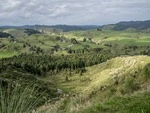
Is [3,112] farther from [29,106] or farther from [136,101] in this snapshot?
[136,101]

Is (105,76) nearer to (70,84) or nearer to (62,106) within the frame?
(70,84)

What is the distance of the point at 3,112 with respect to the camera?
17.3ft

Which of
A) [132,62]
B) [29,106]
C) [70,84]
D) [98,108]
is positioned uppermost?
[29,106]

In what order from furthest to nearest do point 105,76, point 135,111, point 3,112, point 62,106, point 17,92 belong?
point 105,76 < point 62,106 < point 135,111 < point 17,92 < point 3,112

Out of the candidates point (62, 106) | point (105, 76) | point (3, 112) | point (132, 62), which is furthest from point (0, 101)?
point (132, 62)

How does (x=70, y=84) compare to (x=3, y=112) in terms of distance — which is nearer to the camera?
(x=3, y=112)

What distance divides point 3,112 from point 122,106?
5.05 metres

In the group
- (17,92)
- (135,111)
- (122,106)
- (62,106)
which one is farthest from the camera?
(62,106)

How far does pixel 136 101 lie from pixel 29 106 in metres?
4.71

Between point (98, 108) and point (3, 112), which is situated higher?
point (3, 112)

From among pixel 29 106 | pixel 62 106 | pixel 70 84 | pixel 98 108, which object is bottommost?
pixel 70 84

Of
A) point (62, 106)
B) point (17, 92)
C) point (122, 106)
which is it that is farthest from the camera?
point (62, 106)

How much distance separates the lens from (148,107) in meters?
8.47

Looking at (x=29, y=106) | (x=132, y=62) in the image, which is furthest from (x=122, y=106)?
(x=132, y=62)
